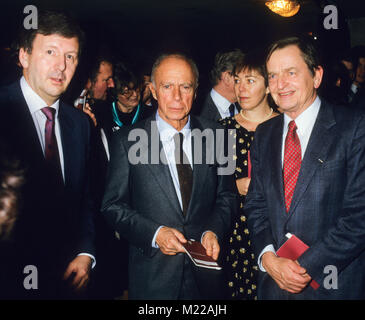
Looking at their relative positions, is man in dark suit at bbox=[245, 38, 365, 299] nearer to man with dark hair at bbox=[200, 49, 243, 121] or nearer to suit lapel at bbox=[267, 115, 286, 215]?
suit lapel at bbox=[267, 115, 286, 215]

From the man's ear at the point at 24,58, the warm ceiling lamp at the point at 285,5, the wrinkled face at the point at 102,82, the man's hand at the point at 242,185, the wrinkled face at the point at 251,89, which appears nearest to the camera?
the man's ear at the point at 24,58

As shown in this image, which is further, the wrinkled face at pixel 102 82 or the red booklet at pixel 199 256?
the wrinkled face at pixel 102 82

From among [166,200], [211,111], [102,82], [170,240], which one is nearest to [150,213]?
[166,200]

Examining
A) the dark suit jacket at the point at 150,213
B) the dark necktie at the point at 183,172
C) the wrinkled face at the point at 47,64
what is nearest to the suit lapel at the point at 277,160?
the dark suit jacket at the point at 150,213

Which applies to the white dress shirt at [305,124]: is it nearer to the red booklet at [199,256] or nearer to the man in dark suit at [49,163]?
the red booklet at [199,256]

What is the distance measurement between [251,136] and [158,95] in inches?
34.2

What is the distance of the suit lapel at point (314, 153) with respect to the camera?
1.81 m

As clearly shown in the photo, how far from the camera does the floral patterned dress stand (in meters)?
2.59

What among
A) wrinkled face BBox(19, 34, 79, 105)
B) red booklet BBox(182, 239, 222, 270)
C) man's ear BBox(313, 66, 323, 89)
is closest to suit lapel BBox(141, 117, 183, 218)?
red booklet BBox(182, 239, 222, 270)

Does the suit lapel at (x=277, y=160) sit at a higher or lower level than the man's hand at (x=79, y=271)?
higher

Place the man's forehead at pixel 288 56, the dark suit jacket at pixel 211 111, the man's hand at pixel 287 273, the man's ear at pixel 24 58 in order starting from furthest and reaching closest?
the dark suit jacket at pixel 211 111
the man's forehead at pixel 288 56
the man's ear at pixel 24 58
the man's hand at pixel 287 273

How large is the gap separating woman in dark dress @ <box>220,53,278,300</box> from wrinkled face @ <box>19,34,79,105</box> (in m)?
1.33

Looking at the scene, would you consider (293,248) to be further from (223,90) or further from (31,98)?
(223,90)

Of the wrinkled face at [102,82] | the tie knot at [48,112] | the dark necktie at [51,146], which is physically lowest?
the dark necktie at [51,146]
